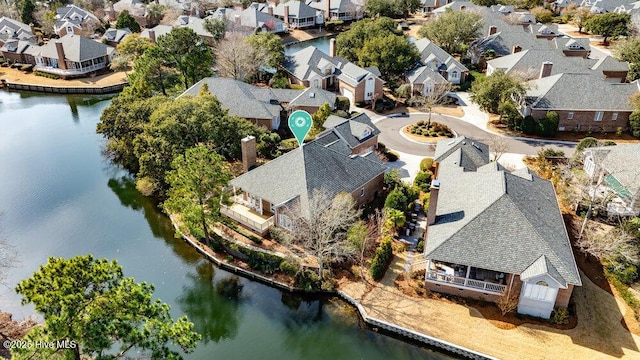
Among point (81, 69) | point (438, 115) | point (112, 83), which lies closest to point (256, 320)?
point (438, 115)

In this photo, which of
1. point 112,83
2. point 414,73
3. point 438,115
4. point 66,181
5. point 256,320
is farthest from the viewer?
point 112,83

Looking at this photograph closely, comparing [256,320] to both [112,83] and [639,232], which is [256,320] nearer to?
[639,232]

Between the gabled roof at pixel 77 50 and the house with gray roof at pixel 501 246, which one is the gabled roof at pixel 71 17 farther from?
the house with gray roof at pixel 501 246

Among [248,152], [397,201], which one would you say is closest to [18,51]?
[248,152]

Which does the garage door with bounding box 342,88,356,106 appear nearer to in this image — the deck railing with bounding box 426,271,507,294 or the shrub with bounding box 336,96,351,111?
the shrub with bounding box 336,96,351,111

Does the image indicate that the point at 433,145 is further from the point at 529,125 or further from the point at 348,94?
the point at 348,94
